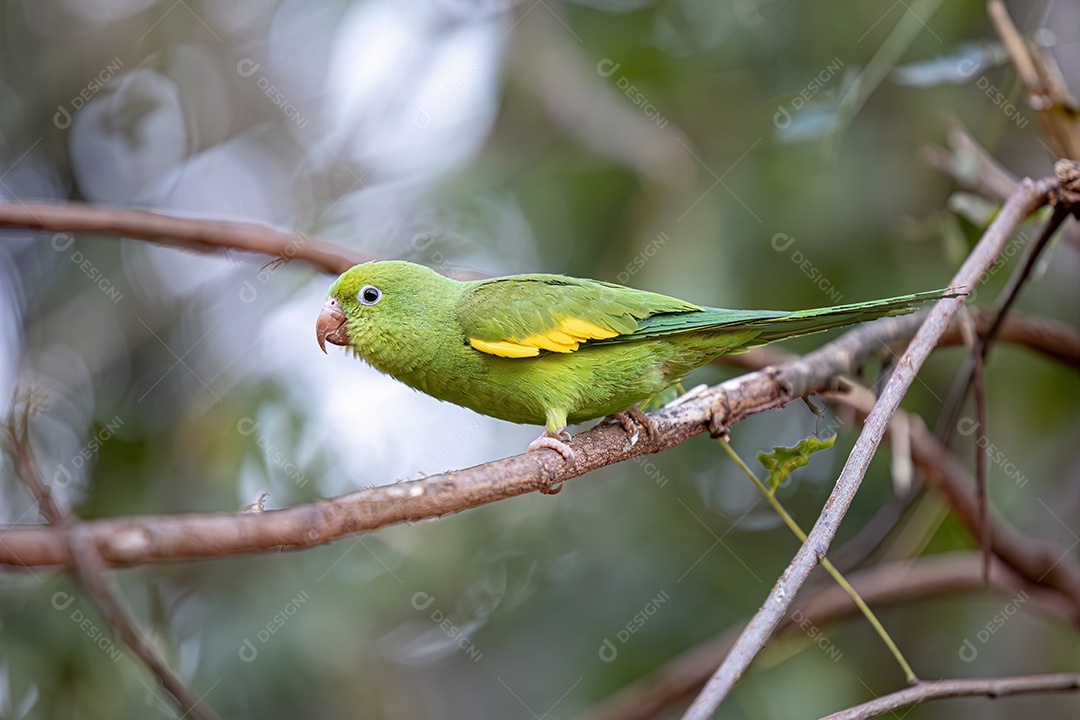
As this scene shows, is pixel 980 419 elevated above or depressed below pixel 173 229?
above

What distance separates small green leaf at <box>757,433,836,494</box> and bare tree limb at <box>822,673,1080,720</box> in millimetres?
652

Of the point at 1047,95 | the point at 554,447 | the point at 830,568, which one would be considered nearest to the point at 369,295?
the point at 554,447

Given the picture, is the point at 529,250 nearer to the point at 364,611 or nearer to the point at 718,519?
the point at 718,519

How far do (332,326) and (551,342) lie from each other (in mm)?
906

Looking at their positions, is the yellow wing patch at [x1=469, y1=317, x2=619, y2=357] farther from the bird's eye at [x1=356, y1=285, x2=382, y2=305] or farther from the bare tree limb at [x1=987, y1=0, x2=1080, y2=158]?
the bare tree limb at [x1=987, y1=0, x2=1080, y2=158]

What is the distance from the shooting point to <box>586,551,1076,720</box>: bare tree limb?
409 cm

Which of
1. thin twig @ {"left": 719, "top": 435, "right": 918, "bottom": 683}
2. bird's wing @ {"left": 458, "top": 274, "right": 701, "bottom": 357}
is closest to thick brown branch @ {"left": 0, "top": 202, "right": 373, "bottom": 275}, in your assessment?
bird's wing @ {"left": 458, "top": 274, "right": 701, "bottom": 357}

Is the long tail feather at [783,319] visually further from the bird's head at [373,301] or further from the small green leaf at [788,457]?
the bird's head at [373,301]

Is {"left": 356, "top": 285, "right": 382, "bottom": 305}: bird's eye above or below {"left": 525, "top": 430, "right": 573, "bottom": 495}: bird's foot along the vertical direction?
below

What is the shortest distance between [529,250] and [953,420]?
2.78 meters

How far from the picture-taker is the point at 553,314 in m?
3.12

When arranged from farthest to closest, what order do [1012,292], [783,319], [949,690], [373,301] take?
[373,301], [1012,292], [783,319], [949,690]

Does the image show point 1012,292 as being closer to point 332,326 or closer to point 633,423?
point 633,423

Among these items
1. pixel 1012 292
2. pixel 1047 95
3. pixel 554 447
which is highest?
pixel 1047 95
